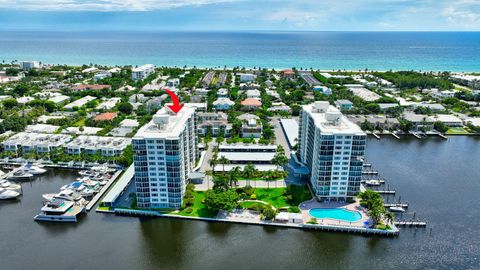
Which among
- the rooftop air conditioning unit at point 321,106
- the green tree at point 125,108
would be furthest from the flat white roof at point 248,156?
the green tree at point 125,108

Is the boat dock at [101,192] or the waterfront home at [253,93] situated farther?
the waterfront home at [253,93]

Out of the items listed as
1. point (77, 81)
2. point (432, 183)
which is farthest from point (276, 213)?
point (77, 81)

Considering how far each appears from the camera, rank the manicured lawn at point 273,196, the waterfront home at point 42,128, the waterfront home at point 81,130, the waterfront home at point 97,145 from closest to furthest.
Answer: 1. the manicured lawn at point 273,196
2. the waterfront home at point 97,145
3. the waterfront home at point 81,130
4. the waterfront home at point 42,128

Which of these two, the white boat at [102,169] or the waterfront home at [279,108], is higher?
the waterfront home at [279,108]

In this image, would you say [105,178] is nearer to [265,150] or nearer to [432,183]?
[265,150]

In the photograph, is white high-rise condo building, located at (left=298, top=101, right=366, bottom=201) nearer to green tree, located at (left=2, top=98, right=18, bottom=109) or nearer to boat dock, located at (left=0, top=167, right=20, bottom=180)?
boat dock, located at (left=0, top=167, right=20, bottom=180)

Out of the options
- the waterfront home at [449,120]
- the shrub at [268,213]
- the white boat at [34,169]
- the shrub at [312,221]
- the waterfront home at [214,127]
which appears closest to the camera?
the shrub at [312,221]

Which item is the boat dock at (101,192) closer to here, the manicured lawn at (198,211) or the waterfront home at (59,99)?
the manicured lawn at (198,211)

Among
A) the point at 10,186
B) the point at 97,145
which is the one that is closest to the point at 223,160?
the point at 97,145
